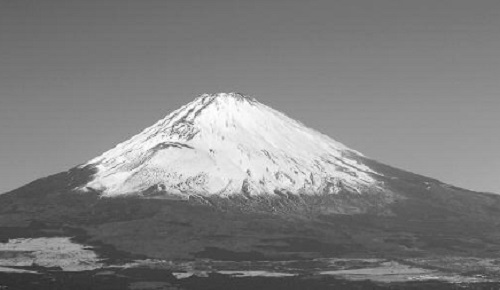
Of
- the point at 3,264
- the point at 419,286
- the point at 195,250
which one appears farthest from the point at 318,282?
the point at 3,264

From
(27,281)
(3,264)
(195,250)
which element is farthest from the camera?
(195,250)

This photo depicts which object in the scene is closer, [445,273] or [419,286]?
[419,286]

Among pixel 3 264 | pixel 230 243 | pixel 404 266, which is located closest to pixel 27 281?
pixel 3 264

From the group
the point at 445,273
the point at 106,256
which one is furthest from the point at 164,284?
the point at 445,273

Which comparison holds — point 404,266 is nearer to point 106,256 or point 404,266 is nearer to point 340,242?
point 340,242

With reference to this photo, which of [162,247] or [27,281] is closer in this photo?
[27,281]

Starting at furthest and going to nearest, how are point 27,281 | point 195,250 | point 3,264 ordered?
point 195,250
point 3,264
point 27,281

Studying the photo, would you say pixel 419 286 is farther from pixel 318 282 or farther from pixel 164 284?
pixel 164 284
